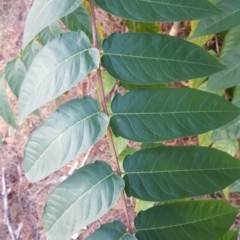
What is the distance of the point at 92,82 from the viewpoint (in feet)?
6.15

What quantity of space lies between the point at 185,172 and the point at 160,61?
174 millimetres

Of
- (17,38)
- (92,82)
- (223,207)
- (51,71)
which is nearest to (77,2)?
(51,71)

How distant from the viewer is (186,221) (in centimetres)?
62

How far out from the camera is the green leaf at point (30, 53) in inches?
40.2

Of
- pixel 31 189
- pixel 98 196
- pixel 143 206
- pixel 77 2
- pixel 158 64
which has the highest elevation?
pixel 77 2

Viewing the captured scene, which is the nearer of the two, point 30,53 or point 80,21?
point 80,21

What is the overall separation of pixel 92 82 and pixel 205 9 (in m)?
1.29

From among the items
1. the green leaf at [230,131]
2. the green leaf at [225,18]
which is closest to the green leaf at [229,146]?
the green leaf at [230,131]

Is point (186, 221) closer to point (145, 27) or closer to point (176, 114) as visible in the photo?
point (176, 114)

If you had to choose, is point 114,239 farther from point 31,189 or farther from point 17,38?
point 17,38

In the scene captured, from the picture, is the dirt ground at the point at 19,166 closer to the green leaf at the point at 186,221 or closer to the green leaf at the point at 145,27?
the green leaf at the point at 145,27

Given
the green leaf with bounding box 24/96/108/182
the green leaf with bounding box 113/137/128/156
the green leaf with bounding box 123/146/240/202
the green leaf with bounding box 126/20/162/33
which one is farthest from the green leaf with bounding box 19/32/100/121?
the green leaf with bounding box 126/20/162/33

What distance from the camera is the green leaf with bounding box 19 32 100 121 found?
0.59m

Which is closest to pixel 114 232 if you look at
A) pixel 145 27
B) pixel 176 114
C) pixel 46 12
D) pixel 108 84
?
pixel 176 114
